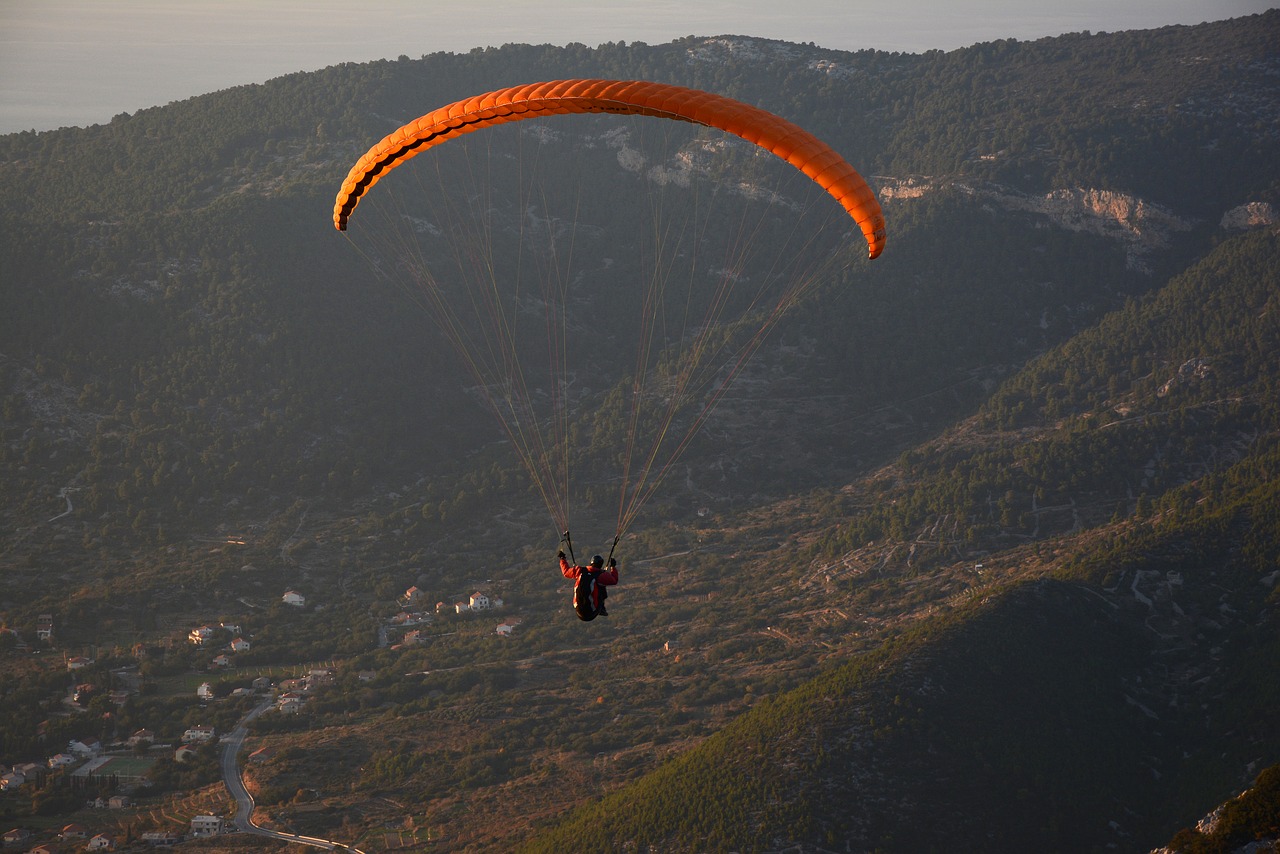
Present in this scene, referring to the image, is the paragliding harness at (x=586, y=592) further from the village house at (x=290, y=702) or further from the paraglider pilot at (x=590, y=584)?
the village house at (x=290, y=702)

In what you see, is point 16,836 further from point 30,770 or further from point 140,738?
point 140,738

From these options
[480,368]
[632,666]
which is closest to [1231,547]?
[632,666]

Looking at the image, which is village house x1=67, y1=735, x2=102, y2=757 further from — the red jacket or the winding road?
the red jacket

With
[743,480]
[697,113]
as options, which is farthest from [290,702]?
[697,113]

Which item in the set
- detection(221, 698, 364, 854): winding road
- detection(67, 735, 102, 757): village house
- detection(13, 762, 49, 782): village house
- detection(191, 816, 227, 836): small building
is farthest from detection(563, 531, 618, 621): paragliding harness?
detection(67, 735, 102, 757): village house

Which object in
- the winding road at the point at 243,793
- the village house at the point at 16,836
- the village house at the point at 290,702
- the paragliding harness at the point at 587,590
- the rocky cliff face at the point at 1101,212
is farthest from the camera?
the rocky cliff face at the point at 1101,212

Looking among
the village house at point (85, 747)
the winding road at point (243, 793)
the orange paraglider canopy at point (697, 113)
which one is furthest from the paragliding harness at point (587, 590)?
the village house at point (85, 747)

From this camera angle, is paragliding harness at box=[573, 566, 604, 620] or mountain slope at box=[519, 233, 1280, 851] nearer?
paragliding harness at box=[573, 566, 604, 620]
